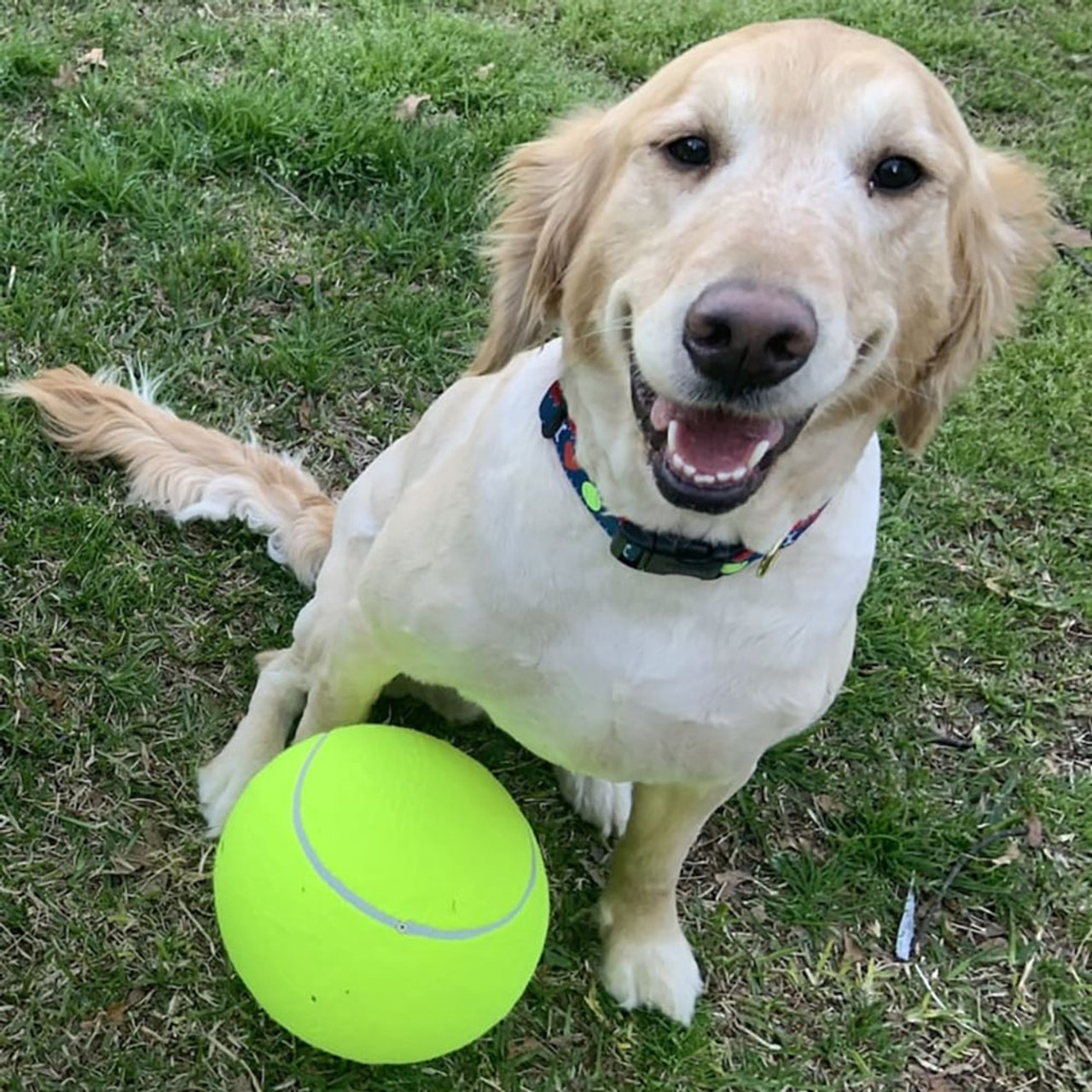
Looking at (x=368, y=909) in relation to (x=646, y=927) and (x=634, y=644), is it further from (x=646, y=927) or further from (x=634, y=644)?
(x=646, y=927)

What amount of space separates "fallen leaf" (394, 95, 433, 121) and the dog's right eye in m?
2.47

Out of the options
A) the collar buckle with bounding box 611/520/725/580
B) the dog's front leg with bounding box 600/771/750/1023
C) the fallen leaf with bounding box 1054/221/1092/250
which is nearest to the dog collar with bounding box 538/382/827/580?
the collar buckle with bounding box 611/520/725/580

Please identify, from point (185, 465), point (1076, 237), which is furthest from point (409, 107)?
point (1076, 237)

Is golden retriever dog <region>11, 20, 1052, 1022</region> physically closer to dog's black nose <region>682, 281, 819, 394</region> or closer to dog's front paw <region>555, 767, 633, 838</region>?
dog's black nose <region>682, 281, 819, 394</region>

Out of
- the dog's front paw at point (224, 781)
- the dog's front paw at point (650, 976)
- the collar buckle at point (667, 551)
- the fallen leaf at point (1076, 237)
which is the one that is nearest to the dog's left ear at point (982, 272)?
the collar buckle at point (667, 551)

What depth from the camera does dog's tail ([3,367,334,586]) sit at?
2.89 metres

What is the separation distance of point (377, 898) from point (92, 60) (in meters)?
3.08

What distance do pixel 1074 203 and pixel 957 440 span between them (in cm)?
150

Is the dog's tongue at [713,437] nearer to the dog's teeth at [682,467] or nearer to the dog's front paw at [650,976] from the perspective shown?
the dog's teeth at [682,467]

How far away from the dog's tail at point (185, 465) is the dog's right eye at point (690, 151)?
140 cm

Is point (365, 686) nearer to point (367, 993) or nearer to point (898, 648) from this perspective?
point (367, 993)

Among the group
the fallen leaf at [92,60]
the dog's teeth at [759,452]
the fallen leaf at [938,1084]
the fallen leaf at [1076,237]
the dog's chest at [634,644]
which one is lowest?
the fallen leaf at [938,1084]

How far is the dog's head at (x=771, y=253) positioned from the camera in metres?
1.49

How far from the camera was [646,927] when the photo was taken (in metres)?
2.45
